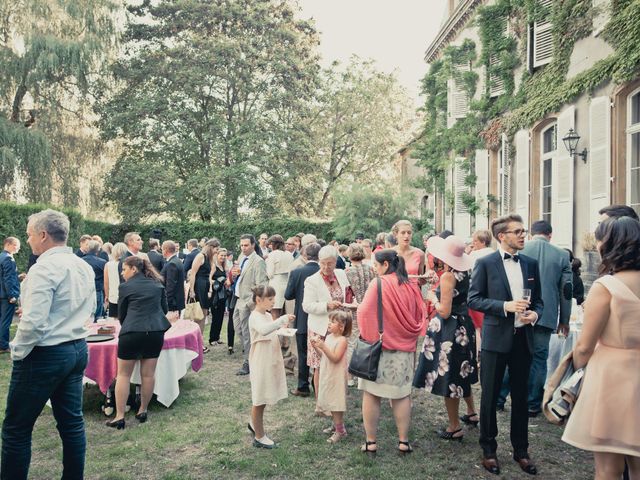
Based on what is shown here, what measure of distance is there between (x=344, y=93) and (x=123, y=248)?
28095mm

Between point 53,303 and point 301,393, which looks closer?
point 53,303

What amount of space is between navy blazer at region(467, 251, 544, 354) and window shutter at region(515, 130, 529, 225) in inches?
387

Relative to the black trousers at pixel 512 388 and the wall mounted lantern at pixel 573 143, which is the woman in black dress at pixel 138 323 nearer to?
the black trousers at pixel 512 388

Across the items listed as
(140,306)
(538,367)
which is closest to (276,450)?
(140,306)

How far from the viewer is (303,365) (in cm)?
712

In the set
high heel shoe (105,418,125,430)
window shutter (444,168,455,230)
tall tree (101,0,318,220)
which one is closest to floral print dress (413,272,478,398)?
high heel shoe (105,418,125,430)

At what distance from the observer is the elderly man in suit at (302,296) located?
6.95 metres

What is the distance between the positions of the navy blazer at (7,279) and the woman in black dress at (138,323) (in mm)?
4588

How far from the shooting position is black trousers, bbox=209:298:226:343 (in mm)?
10344

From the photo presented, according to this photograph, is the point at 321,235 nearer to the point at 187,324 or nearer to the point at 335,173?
the point at 335,173

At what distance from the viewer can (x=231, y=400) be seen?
6871mm

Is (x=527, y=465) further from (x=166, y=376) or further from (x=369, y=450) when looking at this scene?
(x=166, y=376)

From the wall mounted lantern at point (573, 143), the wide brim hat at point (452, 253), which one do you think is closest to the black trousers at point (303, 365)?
the wide brim hat at point (452, 253)

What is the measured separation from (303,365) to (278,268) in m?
1.81
